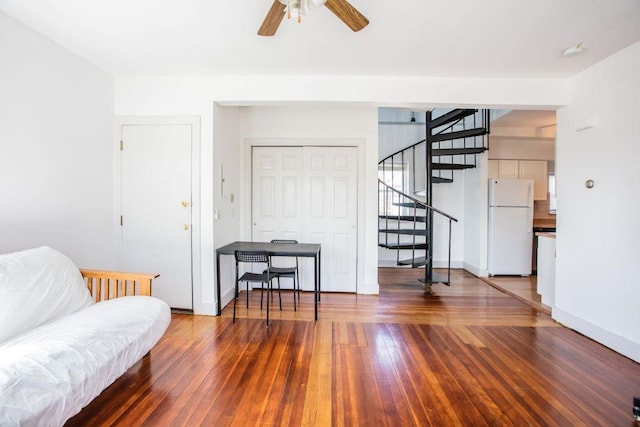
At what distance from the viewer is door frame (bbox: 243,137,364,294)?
4.01 meters

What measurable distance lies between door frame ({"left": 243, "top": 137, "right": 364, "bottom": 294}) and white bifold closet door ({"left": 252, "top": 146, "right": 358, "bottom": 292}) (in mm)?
58

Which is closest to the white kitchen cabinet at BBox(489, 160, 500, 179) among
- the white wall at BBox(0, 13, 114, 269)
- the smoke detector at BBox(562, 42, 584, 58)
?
the smoke detector at BBox(562, 42, 584, 58)

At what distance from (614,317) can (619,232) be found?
74cm

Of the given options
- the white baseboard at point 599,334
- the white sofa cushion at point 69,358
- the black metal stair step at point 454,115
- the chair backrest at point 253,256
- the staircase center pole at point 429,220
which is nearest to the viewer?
the white sofa cushion at point 69,358

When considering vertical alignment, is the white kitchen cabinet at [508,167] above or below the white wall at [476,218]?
above

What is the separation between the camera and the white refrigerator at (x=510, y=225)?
5000mm

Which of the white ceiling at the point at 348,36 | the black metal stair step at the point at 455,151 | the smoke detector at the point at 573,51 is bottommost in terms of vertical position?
the black metal stair step at the point at 455,151

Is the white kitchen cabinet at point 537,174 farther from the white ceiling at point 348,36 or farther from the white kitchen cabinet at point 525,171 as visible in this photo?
the white ceiling at point 348,36

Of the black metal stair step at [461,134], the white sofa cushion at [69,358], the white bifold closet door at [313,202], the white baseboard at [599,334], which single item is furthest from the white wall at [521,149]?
the white sofa cushion at [69,358]

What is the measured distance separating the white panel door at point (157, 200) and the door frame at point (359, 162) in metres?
1.03

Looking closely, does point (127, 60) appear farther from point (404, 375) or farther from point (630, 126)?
point (630, 126)

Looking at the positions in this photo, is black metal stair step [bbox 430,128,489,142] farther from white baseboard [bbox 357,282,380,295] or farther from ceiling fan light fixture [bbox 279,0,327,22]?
ceiling fan light fixture [bbox 279,0,327,22]

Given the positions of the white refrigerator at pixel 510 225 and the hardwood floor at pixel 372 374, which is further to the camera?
the white refrigerator at pixel 510 225

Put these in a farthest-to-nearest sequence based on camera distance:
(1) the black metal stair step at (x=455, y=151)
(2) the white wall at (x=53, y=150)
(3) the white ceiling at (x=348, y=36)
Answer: (1) the black metal stair step at (x=455, y=151) → (2) the white wall at (x=53, y=150) → (3) the white ceiling at (x=348, y=36)
